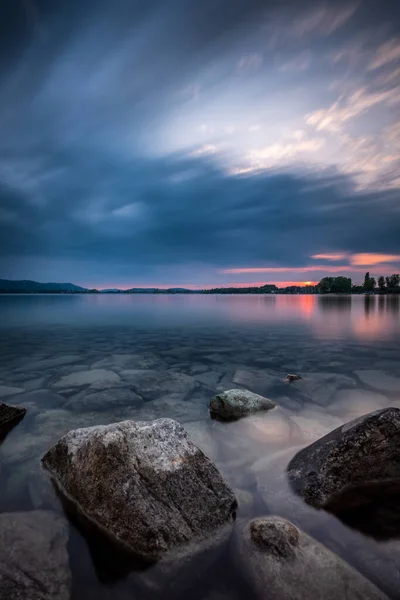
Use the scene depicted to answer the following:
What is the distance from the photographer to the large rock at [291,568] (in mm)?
2840

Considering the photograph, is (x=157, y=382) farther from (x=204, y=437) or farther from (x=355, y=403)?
(x=355, y=403)

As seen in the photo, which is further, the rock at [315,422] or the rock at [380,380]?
the rock at [380,380]

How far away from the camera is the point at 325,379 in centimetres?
1012

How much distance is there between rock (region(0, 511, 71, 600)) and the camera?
276 cm

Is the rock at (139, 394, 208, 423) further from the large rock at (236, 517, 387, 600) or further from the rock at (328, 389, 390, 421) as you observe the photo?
the large rock at (236, 517, 387, 600)

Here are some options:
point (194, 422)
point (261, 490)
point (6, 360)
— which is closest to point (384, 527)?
point (261, 490)

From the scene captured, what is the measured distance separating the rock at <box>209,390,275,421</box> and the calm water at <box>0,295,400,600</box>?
0.84ft

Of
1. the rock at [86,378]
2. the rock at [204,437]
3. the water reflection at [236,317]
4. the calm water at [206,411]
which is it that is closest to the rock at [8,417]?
the calm water at [206,411]

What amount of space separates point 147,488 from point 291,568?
1706mm

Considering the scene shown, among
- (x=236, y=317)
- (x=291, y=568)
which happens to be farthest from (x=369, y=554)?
(x=236, y=317)

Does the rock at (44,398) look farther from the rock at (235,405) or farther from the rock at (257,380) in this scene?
the rock at (257,380)

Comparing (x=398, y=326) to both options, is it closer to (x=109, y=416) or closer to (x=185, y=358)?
(x=185, y=358)

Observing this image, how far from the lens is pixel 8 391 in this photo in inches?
347

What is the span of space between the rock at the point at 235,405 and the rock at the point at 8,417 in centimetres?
423
